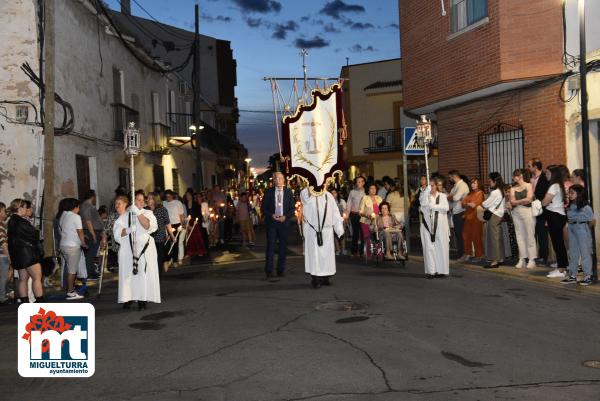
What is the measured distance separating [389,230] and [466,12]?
570cm

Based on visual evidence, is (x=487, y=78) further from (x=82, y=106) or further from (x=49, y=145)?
(x=82, y=106)

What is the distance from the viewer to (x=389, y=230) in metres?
12.9

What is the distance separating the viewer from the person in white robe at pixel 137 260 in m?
8.88

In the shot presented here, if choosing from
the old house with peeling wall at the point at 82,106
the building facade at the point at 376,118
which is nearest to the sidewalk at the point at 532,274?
the old house with peeling wall at the point at 82,106

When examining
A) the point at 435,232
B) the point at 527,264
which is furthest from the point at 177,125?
the point at 527,264

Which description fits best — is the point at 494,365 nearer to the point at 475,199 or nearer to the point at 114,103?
the point at 475,199

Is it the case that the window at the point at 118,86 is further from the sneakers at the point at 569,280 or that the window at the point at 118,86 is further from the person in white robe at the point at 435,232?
the sneakers at the point at 569,280

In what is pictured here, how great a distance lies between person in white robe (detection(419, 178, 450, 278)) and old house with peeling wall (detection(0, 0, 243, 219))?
27.0 feet

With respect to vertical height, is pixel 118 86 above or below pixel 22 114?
above

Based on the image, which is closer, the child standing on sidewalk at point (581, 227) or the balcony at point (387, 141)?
the child standing on sidewalk at point (581, 227)

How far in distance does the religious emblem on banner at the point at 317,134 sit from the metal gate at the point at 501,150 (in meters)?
4.68

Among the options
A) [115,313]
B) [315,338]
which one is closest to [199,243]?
[115,313]

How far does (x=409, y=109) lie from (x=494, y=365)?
12642 mm

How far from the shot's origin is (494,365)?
556 centimetres
